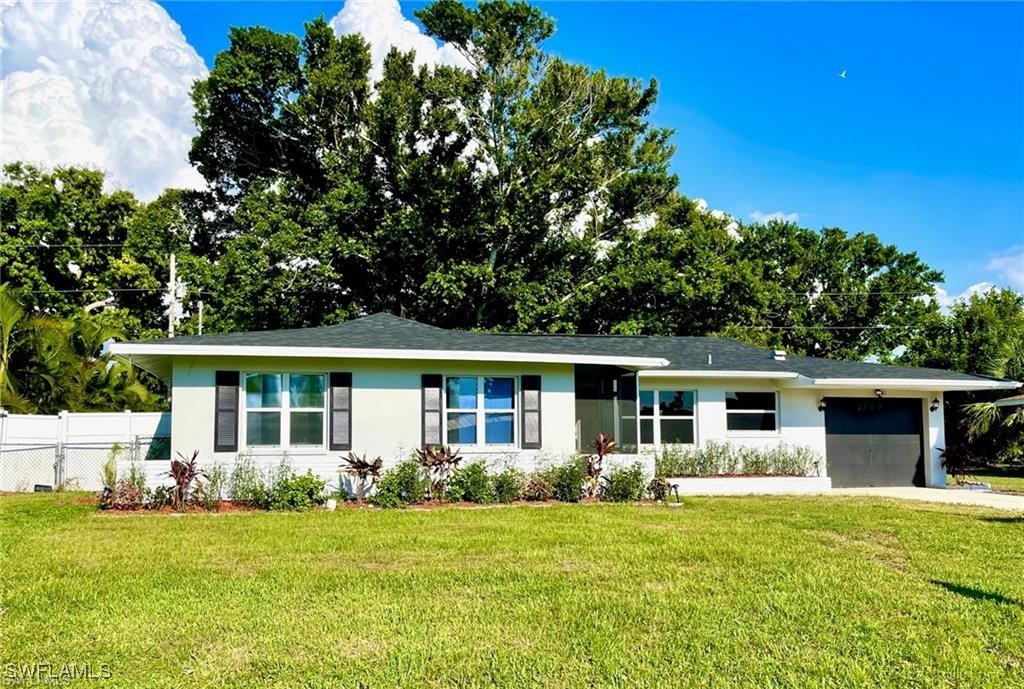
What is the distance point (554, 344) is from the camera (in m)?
16.8

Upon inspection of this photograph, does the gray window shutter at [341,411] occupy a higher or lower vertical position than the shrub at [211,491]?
higher

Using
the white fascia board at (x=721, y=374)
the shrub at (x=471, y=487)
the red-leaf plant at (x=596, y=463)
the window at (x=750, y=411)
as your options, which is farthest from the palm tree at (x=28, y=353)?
the window at (x=750, y=411)

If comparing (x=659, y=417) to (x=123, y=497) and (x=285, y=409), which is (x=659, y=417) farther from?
(x=123, y=497)

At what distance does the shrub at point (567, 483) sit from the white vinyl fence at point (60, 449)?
7.73 metres

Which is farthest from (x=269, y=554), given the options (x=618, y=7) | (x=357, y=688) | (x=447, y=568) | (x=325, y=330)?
(x=618, y=7)

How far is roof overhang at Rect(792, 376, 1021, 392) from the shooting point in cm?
1780

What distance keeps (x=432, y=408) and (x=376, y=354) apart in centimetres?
155

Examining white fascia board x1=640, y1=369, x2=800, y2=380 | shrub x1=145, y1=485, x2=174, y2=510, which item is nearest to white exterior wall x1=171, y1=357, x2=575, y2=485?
shrub x1=145, y1=485, x2=174, y2=510

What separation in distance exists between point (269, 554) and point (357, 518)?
3188 mm

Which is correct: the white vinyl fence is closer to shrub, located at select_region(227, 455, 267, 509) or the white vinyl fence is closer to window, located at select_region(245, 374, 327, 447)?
window, located at select_region(245, 374, 327, 447)

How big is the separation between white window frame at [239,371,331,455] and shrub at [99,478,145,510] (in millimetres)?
1829

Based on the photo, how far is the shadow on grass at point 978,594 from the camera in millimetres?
6727

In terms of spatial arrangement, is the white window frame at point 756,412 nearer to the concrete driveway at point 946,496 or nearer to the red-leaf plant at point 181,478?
the concrete driveway at point 946,496

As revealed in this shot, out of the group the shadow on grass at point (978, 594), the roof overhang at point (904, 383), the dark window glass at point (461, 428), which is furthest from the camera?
the roof overhang at point (904, 383)
